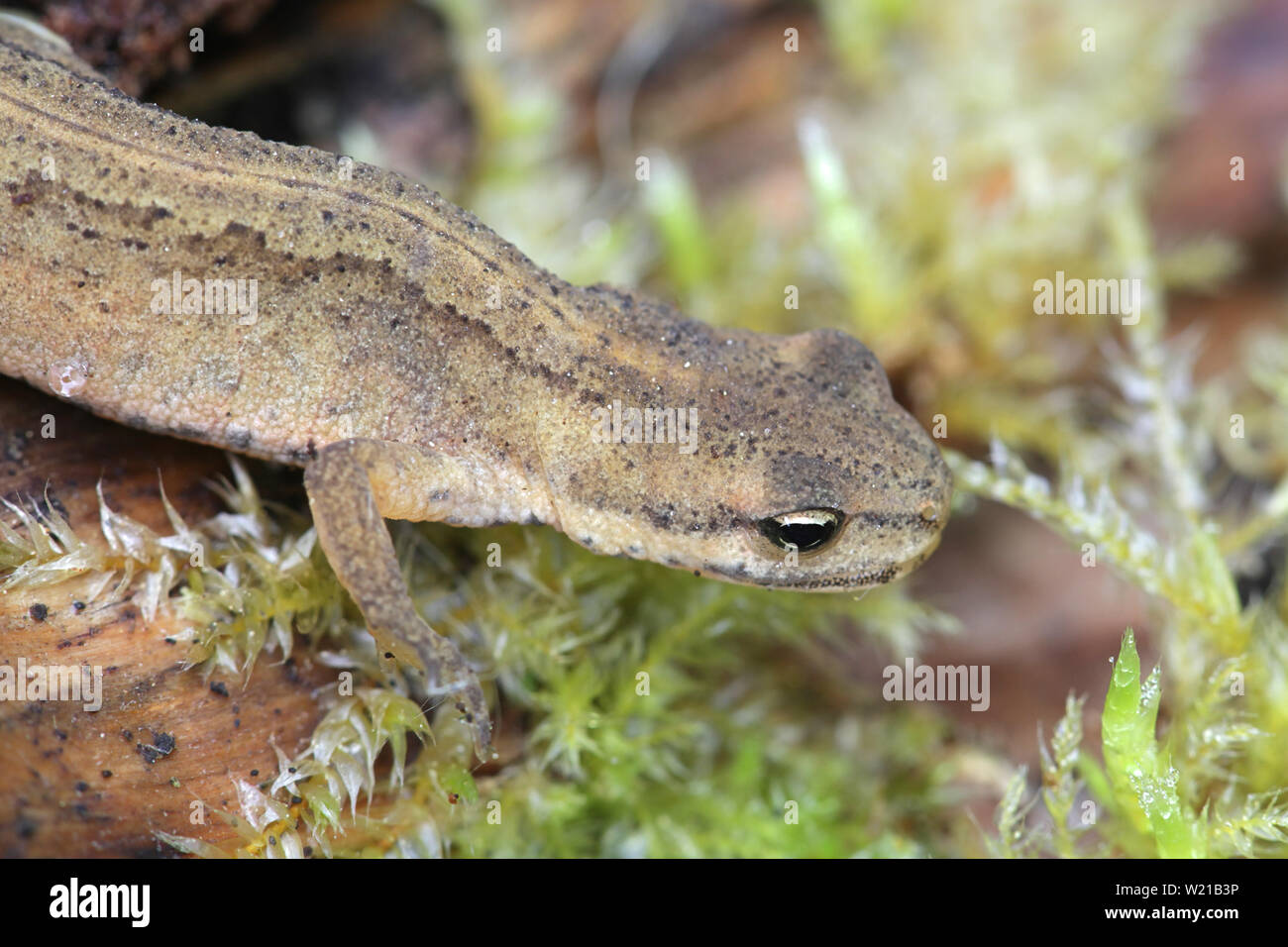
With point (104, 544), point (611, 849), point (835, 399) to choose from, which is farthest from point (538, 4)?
point (611, 849)
